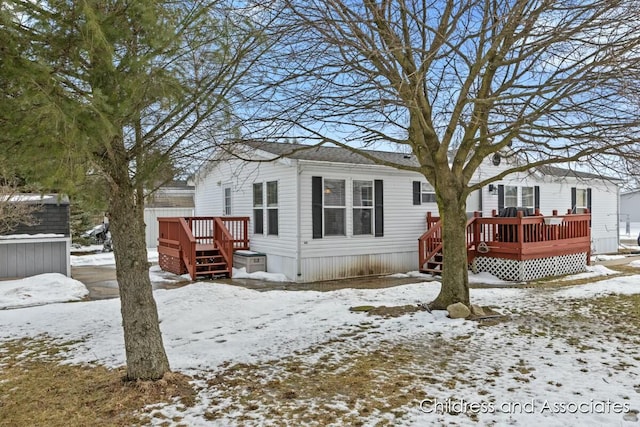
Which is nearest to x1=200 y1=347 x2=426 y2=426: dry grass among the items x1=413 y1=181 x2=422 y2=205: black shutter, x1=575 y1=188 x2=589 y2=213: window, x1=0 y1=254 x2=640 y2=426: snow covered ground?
x1=0 y1=254 x2=640 y2=426: snow covered ground

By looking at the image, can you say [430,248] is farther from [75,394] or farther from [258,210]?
[75,394]

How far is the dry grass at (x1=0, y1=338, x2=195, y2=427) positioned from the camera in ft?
11.3

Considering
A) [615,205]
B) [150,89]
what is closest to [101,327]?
[150,89]

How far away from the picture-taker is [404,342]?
542 centimetres

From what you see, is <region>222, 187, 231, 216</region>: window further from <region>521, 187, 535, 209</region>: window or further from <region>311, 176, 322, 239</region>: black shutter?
<region>521, 187, 535, 209</region>: window

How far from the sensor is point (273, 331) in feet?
19.7

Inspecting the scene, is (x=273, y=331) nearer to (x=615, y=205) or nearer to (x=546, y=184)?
(x=546, y=184)

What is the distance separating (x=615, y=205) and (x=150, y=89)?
68.3ft

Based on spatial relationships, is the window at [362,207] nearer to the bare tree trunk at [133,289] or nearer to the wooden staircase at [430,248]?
the wooden staircase at [430,248]

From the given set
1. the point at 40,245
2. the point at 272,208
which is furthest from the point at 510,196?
the point at 40,245

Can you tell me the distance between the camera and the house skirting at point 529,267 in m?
10.8

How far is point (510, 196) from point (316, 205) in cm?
798

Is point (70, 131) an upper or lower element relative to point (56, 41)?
lower

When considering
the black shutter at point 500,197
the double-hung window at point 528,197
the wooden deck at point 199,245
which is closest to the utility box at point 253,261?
the wooden deck at point 199,245
